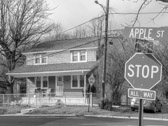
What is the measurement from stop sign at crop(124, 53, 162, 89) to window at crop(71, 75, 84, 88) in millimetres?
24252

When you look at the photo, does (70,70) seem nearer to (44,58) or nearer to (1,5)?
(44,58)

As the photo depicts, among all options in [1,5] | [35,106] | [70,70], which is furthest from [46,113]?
[1,5]

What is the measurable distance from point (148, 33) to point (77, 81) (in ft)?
80.7

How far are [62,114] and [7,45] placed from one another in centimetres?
1767

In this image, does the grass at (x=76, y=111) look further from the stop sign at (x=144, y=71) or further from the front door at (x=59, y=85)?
the stop sign at (x=144, y=71)

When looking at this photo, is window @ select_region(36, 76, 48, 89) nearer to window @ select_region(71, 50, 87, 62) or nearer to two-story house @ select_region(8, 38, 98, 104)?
two-story house @ select_region(8, 38, 98, 104)

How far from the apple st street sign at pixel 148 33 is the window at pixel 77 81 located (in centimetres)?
2408

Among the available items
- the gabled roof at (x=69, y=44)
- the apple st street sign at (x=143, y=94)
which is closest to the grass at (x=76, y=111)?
the gabled roof at (x=69, y=44)

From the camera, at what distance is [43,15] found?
1566 inches

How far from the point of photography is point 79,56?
30906 millimetres

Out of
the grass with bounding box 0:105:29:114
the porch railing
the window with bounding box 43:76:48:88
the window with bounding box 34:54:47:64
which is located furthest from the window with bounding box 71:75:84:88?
the grass with bounding box 0:105:29:114

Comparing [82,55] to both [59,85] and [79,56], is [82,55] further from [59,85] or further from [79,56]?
[59,85]

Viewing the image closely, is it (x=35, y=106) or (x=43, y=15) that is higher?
(x=43, y=15)

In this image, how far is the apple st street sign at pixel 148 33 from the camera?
577 centimetres
